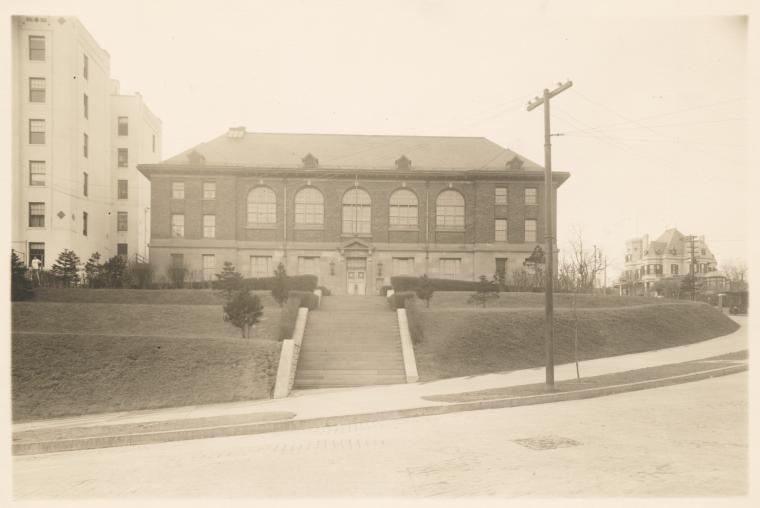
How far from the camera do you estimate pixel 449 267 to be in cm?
4378

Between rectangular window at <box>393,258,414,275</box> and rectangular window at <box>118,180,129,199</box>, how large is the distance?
87.7 feet

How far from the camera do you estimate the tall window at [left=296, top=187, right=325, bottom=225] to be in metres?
43.5

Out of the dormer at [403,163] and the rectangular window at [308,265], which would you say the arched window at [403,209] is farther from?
the rectangular window at [308,265]

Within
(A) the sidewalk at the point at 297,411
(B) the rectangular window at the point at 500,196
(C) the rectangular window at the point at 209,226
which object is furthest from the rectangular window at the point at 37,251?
(B) the rectangular window at the point at 500,196

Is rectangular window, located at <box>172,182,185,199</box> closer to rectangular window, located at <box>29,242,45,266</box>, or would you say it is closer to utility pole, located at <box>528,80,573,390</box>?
rectangular window, located at <box>29,242,45,266</box>

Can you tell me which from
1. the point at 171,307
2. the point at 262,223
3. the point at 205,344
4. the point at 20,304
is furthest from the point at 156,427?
the point at 262,223

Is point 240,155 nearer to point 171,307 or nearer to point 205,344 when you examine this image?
point 171,307

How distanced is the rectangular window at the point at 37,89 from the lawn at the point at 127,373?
21.7 metres

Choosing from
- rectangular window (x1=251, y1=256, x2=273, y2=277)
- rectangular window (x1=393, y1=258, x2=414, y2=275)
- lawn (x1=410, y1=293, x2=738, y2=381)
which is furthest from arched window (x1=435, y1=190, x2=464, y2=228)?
lawn (x1=410, y1=293, x2=738, y2=381)

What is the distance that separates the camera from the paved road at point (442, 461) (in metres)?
7.55

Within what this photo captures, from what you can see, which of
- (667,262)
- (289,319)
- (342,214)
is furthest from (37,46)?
(667,262)

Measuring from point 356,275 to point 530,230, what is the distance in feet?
42.9

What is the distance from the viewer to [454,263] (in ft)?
144

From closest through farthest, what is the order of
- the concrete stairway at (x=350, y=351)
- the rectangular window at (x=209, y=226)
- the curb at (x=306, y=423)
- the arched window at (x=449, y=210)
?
the curb at (x=306, y=423), the concrete stairway at (x=350, y=351), the rectangular window at (x=209, y=226), the arched window at (x=449, y=210)
